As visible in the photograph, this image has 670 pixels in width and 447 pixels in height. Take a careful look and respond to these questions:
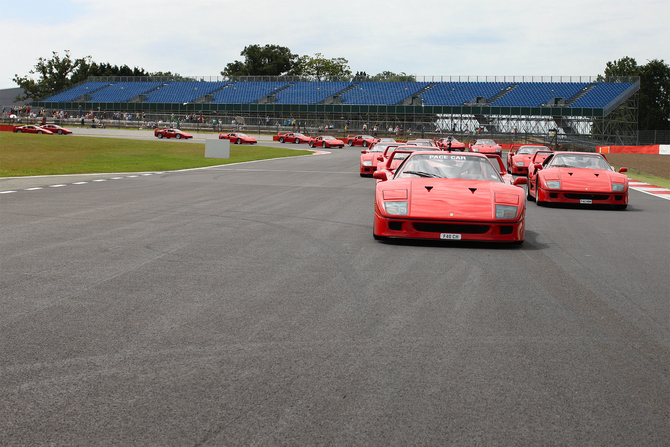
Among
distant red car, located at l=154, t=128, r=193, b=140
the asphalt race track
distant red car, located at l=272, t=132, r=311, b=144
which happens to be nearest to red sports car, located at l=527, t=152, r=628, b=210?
the asphalt race track

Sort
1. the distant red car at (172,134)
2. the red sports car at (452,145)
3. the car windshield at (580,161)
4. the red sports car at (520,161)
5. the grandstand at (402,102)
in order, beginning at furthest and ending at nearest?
the grandstand at (402,102), the distant red car at (172,134), the red sports car at (520,161), the red sports car at (452,145), the car windshield at (580,161)

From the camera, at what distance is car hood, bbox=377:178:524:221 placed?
8031 mm

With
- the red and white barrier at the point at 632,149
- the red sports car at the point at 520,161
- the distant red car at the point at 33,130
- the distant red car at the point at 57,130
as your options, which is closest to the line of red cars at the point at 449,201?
the red sports car at the point at 520,161

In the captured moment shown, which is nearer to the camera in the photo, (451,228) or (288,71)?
(451,228)

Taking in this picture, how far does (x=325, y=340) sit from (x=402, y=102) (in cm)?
6912

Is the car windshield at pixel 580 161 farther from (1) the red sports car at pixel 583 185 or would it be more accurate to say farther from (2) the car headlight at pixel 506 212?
(2) the car headlight at pixel 506 212

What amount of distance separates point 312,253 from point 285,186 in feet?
30.8

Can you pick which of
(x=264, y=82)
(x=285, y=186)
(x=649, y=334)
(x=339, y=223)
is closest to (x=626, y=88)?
(x=264, y=82)

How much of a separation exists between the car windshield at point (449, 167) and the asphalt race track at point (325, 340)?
4.13 feet

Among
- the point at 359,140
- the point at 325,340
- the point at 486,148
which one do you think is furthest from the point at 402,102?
the point at 325,340

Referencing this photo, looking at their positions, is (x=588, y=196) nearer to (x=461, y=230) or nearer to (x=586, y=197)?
(x=586, y=197)

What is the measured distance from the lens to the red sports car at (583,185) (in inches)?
515

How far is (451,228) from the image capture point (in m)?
8.06

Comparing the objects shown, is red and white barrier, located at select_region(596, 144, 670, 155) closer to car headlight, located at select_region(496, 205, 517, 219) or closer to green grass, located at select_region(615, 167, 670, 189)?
green grass, located at select_region(615, 167, 670, 189)
